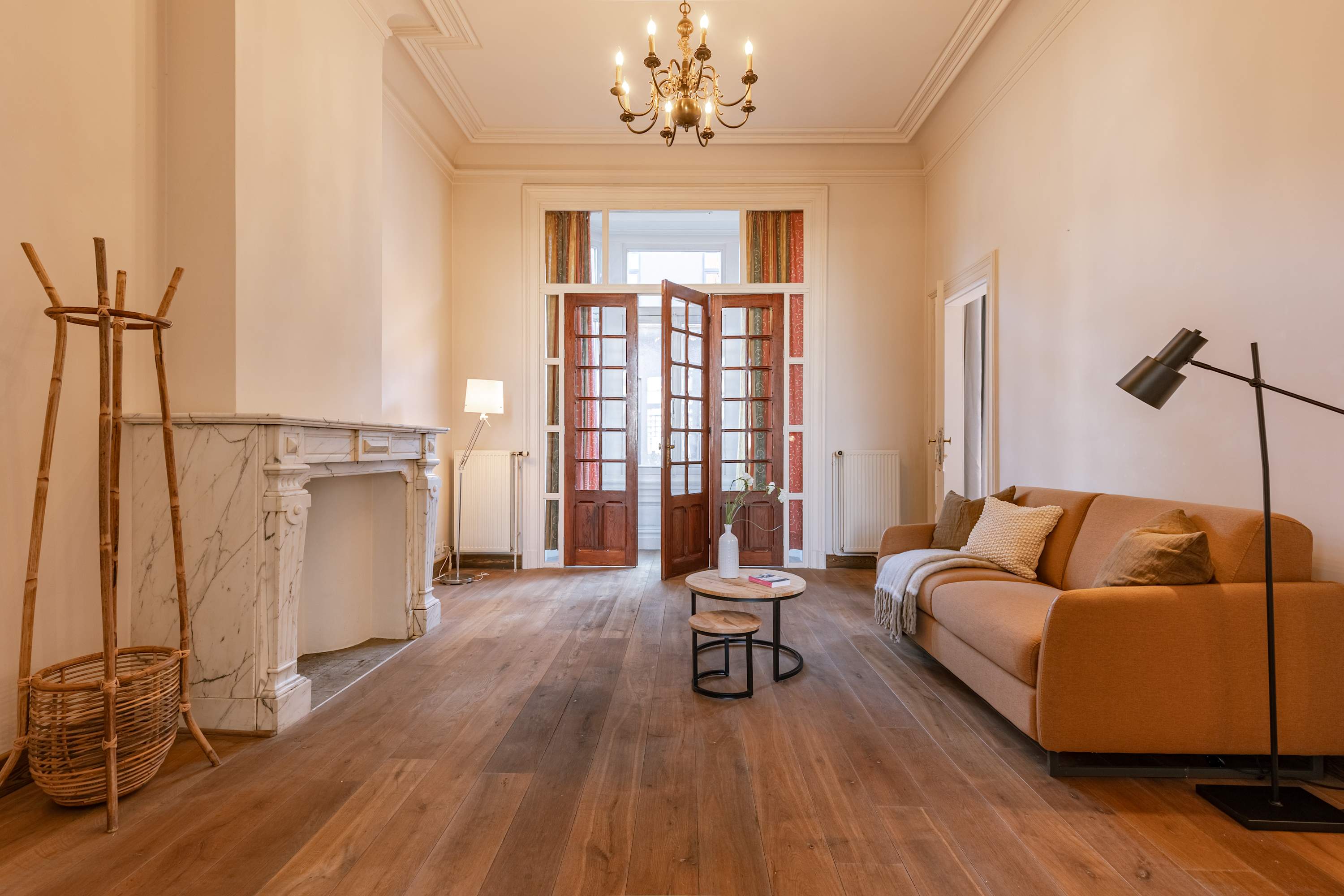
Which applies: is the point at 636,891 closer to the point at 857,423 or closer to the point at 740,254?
the point at 857,423

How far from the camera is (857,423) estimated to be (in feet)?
18.8

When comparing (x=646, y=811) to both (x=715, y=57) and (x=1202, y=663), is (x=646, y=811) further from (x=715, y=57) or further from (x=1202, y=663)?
(x=715, y=57)

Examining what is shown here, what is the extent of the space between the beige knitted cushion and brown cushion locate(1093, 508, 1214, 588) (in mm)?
892

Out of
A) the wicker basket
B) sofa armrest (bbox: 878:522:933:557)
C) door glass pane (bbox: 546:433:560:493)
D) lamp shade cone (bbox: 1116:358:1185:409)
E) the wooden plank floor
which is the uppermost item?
lamp shade cone (bbox: 1116:358:1185:409)

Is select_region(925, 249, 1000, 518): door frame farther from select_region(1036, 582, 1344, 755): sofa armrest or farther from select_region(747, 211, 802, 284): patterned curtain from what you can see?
select_region(1036, 582, 1344, 755): sofa armrest

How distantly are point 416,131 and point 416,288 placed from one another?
3.85 feet

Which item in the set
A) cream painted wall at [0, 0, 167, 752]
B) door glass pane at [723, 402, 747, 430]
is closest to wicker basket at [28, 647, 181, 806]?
cream painted wall at [0, 0, 167, 752]

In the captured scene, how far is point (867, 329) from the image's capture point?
5.74 meters

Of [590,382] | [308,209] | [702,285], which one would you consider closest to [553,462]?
[590,382]

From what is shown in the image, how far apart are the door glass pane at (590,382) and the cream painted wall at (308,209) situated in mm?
2282

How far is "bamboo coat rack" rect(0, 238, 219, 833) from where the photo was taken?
190cm

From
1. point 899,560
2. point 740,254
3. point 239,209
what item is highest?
point 740,254

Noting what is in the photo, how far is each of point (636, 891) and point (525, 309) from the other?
4.95 metres

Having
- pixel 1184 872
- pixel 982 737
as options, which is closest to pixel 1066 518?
pixel 982 737
